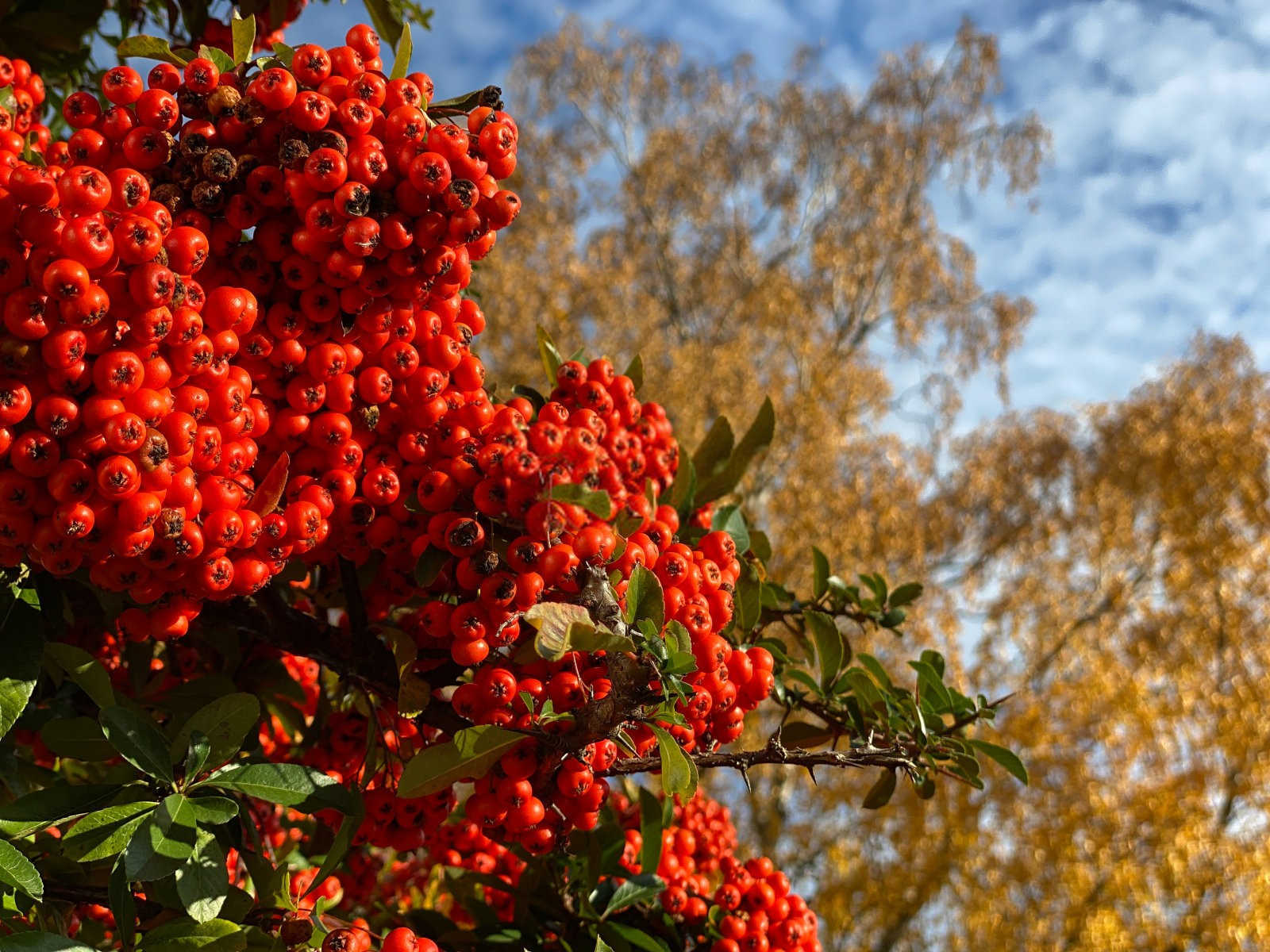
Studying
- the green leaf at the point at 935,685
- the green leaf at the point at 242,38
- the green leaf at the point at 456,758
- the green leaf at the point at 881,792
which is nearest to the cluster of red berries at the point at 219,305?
the green leaf at the point at 242,38

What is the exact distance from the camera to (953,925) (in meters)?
7.40

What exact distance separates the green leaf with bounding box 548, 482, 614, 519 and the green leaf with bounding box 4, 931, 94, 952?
2.61 ft

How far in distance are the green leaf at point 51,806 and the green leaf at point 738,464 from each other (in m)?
1.16

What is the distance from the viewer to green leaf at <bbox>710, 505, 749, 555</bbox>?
5.91 feet

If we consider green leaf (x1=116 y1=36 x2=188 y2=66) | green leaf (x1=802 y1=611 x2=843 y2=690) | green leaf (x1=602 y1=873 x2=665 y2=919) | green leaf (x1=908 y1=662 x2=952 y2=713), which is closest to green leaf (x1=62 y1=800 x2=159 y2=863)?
green leaf (x1=602 y1=873 x2=665 y2=919)

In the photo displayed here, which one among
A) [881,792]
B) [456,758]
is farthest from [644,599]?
[881,792]

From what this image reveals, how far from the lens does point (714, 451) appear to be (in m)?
1.94

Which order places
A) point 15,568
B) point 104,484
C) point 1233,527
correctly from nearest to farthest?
1. point 104,484
2. point 15,568
3. point 1233,527

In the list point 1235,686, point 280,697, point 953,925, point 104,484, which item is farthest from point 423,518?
point 1235,686

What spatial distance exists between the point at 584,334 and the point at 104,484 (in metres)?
13.7

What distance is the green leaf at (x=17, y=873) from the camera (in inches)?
42.4

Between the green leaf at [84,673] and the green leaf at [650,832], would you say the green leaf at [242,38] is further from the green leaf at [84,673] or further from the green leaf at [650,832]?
the green leaf at [650,832]

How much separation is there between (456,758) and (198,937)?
15.6 inches

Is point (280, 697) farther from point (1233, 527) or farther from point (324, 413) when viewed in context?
point (1233, 527)
